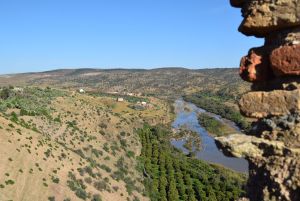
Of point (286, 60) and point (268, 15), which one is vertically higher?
point (268, 15)

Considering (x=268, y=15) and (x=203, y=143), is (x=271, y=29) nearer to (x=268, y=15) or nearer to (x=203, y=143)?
(x=268, y=15)

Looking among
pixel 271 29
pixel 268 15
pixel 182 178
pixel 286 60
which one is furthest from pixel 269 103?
pixel 182 178

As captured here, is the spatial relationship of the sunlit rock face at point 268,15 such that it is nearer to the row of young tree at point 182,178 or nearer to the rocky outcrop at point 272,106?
the rocky outcrop at point 272,106

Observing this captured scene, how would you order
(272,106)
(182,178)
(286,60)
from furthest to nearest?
1. (182,178)
2. (272,106)
3. (286,60)

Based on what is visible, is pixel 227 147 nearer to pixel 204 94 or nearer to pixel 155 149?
pixel 155 149

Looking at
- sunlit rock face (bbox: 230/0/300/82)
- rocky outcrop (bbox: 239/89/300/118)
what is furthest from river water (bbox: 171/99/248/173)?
rocky outcrop (bbox: 239/89/300/118)

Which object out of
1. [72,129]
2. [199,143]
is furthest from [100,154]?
[199,143]
